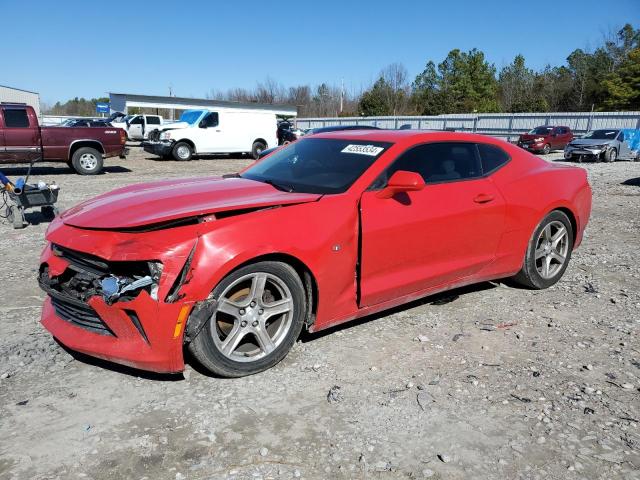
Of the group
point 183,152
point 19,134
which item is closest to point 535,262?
point 19,134

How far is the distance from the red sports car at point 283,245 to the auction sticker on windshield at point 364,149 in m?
0.02

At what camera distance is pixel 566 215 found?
4953 mm

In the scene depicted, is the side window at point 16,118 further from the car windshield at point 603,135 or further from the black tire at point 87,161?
the car windshield at point 603,135

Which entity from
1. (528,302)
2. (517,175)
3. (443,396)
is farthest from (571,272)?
(443,396)

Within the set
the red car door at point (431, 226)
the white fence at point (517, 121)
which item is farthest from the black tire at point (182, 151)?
the red car door at point (431, 226)

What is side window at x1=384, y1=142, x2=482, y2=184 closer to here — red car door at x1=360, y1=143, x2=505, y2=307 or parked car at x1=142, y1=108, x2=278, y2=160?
red car door at x1=360, y1=143, x2=505, y2=307

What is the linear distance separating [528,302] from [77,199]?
30.4 feet

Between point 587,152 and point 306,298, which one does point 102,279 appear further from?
point 587,152

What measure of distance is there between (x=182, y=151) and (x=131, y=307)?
60.1 feet

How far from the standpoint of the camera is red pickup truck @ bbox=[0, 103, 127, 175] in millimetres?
13852

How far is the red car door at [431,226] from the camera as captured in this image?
3.54 meters

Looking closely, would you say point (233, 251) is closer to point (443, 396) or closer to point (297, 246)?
point (297, 246)

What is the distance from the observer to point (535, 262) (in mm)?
4770

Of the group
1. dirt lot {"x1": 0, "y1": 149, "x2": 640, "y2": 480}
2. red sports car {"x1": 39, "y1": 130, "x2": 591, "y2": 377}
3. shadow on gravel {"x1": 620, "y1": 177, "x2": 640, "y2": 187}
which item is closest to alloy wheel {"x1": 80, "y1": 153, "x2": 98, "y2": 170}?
dirt lot {"x1": 0, "y1": 149, "x2": 640, "y2": 480}
